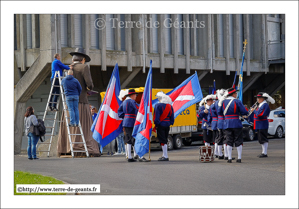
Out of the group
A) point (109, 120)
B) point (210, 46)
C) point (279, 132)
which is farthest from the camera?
point (210, 46)

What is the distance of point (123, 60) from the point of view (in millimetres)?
26562

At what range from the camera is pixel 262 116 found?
53.4ft

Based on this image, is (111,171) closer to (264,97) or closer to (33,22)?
(264,97)

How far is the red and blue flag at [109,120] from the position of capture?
50.8 feet

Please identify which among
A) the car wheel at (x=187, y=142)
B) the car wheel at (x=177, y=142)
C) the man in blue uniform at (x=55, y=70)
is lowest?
the car wheel at (x=187, y=142)

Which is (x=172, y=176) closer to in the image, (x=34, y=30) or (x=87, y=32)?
(x=87, y=32)

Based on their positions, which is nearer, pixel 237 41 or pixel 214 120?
pixel 214 120

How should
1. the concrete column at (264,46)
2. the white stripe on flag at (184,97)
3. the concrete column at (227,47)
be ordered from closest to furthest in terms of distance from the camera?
1. the white stripe on flag at (184,97)
2. the concrete column at (227,47)
3. the concrete column at (264,46)

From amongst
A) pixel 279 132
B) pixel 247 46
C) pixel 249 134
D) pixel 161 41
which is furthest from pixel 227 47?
pixel 249 134

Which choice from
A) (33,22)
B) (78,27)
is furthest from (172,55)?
(33,22)

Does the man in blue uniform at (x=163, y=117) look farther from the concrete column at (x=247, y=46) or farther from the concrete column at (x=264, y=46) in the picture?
the concrete column at (x=264, y=46)

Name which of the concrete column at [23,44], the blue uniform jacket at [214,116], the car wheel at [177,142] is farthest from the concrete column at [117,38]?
the blue uniform jacket at [214,116]
